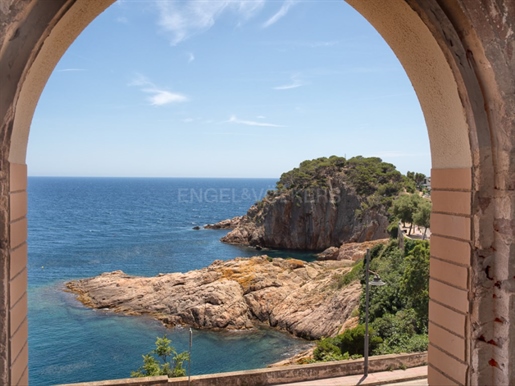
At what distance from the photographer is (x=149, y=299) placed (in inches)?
1375

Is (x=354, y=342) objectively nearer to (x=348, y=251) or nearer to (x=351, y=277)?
(x=351, y=277)

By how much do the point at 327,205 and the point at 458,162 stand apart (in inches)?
2153

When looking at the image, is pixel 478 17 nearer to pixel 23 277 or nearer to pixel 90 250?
pixel 23 277

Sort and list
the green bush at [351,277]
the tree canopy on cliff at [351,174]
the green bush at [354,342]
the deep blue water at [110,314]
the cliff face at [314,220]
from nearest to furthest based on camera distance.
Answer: the green bush at [354,342] < the deep blue water at [110,314] < the green bush at [351,277] < the cliff face at [314,220] < the tree canopy on cliff at [351,174]

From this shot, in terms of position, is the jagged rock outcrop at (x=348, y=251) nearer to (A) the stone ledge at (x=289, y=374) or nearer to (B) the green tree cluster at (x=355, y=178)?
(B) the green tree cluster at (x=355, y=178)

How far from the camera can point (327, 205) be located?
58.1m

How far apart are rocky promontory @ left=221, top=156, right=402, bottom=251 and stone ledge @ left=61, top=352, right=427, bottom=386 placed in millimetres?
38637

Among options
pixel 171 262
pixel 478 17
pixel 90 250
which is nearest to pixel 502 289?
pixel 478 17

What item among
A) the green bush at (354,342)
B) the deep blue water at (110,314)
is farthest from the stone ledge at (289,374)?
the deep blue water at (110,314)

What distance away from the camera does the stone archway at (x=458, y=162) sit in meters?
3.10

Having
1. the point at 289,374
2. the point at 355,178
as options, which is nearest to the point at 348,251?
A: the point at 355,178

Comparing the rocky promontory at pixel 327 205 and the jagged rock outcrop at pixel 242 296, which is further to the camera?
the rocky promontory at pixel 327 205

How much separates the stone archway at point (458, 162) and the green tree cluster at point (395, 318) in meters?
13.2

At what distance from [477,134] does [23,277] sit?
3762 mm
